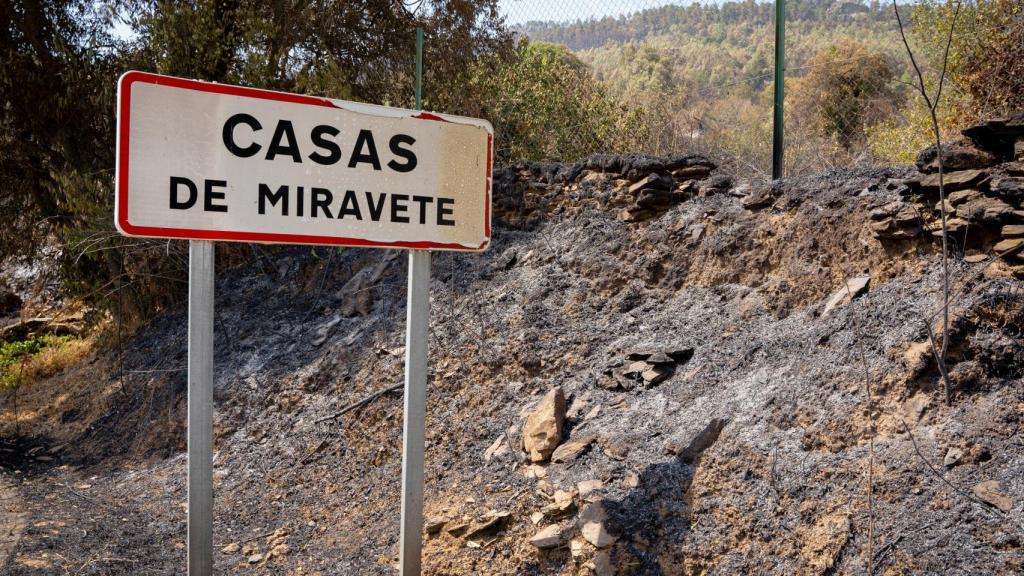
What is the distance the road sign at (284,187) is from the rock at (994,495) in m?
1.99

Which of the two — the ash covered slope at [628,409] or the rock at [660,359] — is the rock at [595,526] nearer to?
the ash covered slope at [628,409]

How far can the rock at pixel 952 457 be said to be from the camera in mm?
2809

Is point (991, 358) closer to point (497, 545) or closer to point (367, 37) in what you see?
point (497, 545)

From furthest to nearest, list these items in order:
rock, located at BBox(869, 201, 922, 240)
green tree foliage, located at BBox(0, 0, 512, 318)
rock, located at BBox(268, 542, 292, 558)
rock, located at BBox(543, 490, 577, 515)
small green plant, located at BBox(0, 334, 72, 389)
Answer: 1. small green plant, located at BBox(0, 334, 72, 389)
2. green tree foliage, located at BBox(0, 0, 512, 318)
3. rock, located at BBox(268, 542, 292, 558)
4. rock, located at BBox(869, 201, 922, 240)
5. rock, located at BBox(543, 490, 577, 515)

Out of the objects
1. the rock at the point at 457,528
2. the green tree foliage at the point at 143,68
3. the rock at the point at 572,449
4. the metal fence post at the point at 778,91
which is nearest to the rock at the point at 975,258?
the metal fence post at the point at 778,91

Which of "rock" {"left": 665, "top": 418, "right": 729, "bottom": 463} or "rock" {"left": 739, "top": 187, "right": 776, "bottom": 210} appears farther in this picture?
"rock" {"left": 739, "top": 187, "right": 776, "bottom": 210}

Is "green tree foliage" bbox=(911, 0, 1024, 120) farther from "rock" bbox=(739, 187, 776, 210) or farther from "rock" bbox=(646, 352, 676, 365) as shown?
"rock" bbox=(646, 352, 676, 365)

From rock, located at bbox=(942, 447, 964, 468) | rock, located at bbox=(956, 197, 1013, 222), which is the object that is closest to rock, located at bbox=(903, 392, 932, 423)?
rock, located at bbox=(942, 447, 964, 468)

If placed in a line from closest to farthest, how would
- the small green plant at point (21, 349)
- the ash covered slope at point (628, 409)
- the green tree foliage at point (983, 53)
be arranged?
1. the ash covered slope at point (628, 409)
2. the green tree foliage at point (983, 53)
3. the small green plant at point (21, 349)

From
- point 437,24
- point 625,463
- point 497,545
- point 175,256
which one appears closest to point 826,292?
point 625,463

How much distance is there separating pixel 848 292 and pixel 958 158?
Answer: 0.87 metres

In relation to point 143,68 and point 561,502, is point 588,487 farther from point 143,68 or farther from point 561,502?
point 143,68

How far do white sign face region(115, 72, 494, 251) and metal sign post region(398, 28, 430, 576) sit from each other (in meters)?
0.17

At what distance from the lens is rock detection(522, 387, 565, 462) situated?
156 inches
